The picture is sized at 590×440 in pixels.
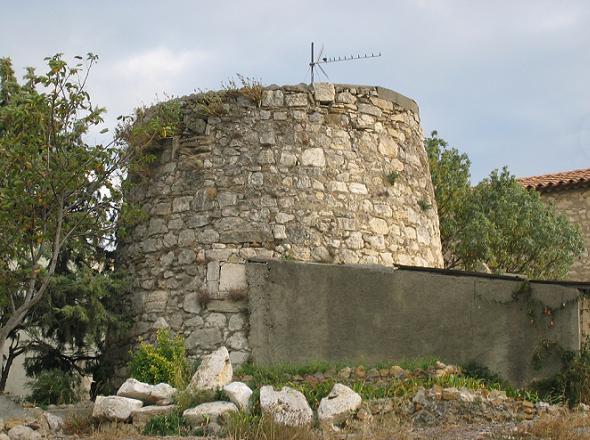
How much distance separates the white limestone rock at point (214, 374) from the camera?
30.2 ft

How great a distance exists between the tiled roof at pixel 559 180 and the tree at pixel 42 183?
11.6 meters

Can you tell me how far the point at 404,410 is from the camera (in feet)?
28.2

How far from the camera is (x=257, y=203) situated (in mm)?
11164

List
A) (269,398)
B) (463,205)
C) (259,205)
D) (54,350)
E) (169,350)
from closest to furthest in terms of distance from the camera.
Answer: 1. (269,398)
2. (169,350)
3. (259,205)
4. (54,350)
5. (463,205)

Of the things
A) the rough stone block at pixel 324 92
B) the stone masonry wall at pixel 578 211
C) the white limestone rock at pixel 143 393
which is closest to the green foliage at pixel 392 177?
the rough stone block at pixel 324 92

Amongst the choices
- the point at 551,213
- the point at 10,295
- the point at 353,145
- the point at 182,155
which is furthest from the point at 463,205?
the point at 10,295

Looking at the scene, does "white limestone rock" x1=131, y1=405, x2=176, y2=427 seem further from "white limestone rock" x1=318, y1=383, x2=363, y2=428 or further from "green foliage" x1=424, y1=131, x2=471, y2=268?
"green foliage" x1=424, y1=131, x2=471, y2=268

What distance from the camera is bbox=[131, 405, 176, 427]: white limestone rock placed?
28.4 feet

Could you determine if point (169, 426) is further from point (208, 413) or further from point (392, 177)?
point (392, 177)

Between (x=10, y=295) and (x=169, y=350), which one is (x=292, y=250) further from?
(x=10, y=295)

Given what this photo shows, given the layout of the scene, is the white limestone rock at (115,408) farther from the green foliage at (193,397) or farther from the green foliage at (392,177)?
the green foliage at (392,177)

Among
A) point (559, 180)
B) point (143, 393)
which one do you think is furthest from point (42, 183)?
point (559, 180)

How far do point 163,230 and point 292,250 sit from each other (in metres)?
1.82

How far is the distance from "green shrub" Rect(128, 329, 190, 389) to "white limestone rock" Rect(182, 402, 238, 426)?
4.46ft
